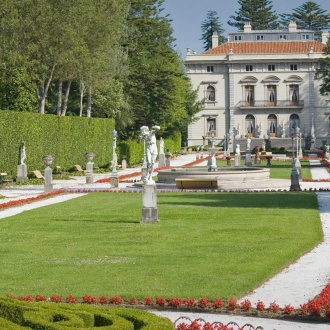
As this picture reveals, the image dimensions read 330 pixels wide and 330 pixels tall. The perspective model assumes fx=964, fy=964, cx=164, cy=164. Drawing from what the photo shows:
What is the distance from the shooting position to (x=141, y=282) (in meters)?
14.1

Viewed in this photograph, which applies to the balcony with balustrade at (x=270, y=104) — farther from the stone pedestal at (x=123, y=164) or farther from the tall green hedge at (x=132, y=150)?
the stone pedestal at (x=123, y=164)

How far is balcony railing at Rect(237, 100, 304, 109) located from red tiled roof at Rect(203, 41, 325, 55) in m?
5.62

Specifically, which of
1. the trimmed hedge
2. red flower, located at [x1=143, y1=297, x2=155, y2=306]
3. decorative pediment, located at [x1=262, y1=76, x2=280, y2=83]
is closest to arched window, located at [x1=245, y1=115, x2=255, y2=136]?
decorative pediment, located at [x1=262, y1=76, x2=280, y2=83]

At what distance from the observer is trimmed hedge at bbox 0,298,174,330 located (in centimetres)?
840

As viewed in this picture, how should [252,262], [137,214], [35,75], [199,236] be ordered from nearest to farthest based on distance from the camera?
[252,262]
[199,236]
[137,214]
[35,75]

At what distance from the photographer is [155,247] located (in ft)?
59.5

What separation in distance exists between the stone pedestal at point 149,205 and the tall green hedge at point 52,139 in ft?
70.2

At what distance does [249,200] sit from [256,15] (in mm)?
103556

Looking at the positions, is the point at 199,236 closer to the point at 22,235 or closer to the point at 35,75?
the point at 22,235

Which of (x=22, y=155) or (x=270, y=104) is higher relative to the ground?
(x=270, y=104)

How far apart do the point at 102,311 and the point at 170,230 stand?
39.5 ft

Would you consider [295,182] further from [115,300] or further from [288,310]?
[288,310]

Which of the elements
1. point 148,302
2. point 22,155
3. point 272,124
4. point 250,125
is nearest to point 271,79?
point 272,124

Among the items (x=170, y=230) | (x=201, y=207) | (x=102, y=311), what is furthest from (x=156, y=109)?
(x=102, y=311)
